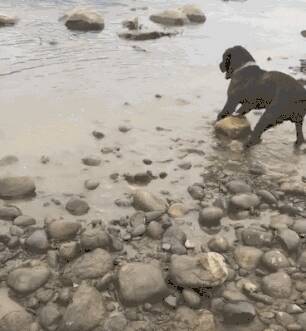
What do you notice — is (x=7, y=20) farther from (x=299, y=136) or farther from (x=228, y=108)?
(x=299, y=136)

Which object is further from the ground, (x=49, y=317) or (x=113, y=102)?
(x=49, y=317)

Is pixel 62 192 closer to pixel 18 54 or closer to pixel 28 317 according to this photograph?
pixel 28 317

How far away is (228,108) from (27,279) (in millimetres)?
Result: 5119

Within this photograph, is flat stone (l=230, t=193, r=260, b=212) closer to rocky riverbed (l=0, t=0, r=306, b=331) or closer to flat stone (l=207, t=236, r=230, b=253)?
rocky riverbed (l=0, t=0, r=306, b=331)

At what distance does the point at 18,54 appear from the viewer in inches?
455


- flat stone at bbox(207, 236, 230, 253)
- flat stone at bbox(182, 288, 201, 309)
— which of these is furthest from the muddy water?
flat stone at bbox(182, 288, 201, 309)

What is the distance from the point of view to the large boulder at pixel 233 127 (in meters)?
7.85

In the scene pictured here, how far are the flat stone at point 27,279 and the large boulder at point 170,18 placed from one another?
13.8m

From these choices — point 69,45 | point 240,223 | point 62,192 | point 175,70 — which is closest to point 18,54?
point 69,45

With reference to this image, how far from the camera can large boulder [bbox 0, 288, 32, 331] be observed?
3.83m

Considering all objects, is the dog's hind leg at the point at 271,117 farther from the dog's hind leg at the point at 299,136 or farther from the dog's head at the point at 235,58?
the dog's head at the point at 235,58

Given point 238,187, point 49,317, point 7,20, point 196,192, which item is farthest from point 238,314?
point 7,20

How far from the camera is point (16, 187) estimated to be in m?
5.75

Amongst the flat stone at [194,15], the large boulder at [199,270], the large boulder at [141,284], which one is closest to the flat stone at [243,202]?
the large boulder at [199,270]
